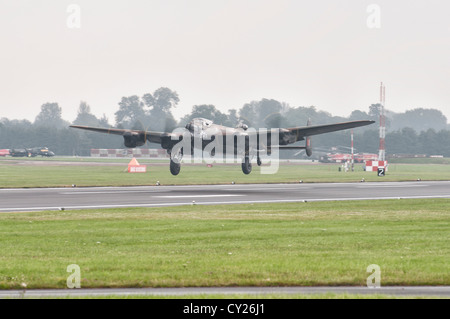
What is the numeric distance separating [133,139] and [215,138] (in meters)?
6.61

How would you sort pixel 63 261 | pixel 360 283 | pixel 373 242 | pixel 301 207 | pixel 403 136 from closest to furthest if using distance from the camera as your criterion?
pixel 360 283 < pixel 63 261 < pixel 373 242 < pixel 301 207 < pixel 403 136

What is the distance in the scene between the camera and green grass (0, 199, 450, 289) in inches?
521

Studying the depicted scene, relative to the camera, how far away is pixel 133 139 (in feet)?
170

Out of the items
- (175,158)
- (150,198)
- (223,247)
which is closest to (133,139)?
(175,158)

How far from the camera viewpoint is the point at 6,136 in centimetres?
17750

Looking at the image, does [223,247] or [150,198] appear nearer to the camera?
[223,247]

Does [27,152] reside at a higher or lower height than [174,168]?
higher

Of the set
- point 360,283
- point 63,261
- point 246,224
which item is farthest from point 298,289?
point 246,224

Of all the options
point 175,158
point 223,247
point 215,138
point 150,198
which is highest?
point 215,138

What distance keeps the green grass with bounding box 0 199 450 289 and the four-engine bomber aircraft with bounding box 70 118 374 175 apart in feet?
76.6

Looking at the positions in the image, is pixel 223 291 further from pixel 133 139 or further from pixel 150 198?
pixel 133 139

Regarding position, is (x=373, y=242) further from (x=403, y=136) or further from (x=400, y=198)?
(x=403, y=136)
